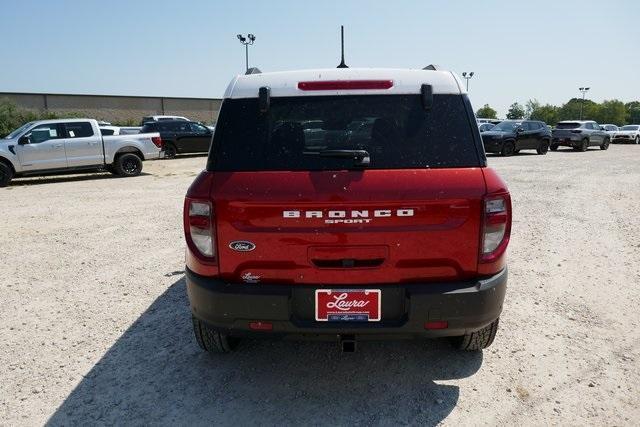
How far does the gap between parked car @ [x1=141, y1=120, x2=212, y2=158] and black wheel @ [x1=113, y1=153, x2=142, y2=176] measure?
18.2ft

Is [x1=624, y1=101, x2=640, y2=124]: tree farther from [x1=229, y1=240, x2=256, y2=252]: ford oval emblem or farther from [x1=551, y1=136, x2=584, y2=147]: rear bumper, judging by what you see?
[x1=229, y1=240, x2=256, y2=252]: ford oval emblem

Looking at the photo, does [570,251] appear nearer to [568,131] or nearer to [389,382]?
[389,382]

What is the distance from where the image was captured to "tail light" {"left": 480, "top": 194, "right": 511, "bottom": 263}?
2.61m

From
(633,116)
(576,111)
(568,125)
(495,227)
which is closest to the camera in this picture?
(495,227)

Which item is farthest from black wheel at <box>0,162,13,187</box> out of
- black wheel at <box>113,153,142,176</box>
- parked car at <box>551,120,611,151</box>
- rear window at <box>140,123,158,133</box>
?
parked car at <box>551,120,611,151</box>

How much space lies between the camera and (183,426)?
264 cm

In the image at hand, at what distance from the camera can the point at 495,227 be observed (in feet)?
8.70

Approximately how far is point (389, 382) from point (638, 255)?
4596 mm

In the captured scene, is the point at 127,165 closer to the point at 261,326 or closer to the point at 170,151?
the point at 170,151

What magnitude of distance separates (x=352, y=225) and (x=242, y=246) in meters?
0.63

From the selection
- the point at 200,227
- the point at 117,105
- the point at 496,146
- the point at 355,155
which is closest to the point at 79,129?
the point at 200,227

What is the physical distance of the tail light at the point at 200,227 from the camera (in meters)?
2.63

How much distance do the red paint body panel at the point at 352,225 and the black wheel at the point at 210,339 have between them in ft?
2.51

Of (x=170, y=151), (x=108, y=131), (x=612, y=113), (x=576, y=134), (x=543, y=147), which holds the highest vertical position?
(x=612, y=113)
